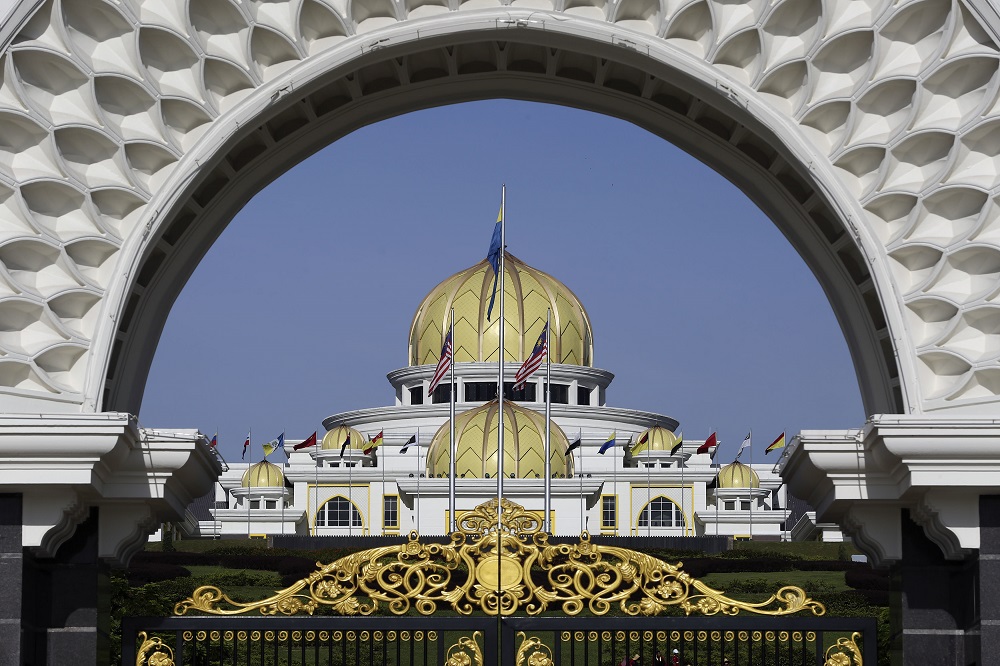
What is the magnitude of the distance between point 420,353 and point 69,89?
1844 inches

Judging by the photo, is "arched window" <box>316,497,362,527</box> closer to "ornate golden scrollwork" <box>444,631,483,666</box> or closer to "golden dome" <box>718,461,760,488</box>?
"golden dome" <box>718,461,760,488</box>

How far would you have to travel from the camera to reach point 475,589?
35.3 ft

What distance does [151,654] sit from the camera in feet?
35.1

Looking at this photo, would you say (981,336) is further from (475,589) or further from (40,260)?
(40,260)

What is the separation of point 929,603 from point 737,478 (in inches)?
1825

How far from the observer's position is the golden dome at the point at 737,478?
56.5 meters

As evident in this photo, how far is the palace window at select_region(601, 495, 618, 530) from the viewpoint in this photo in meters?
53.8

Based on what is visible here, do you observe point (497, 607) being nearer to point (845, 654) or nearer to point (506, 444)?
point (845, 654)

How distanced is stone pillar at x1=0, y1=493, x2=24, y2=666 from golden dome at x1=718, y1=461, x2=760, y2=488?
156 ft

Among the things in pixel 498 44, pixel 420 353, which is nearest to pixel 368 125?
pixel 498 44

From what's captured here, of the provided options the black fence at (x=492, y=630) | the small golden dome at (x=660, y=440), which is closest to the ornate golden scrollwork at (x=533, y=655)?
the black fence at (x=492, y=630)

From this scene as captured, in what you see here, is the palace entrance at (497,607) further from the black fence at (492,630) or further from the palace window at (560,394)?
the palace window at (560,394)

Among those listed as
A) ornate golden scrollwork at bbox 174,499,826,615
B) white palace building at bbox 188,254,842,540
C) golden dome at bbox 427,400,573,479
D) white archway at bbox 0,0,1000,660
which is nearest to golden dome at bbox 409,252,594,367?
white palace building at bbox 188,254,842,540

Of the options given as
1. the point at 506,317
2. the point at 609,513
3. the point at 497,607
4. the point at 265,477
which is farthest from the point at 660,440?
the point at 497,607
